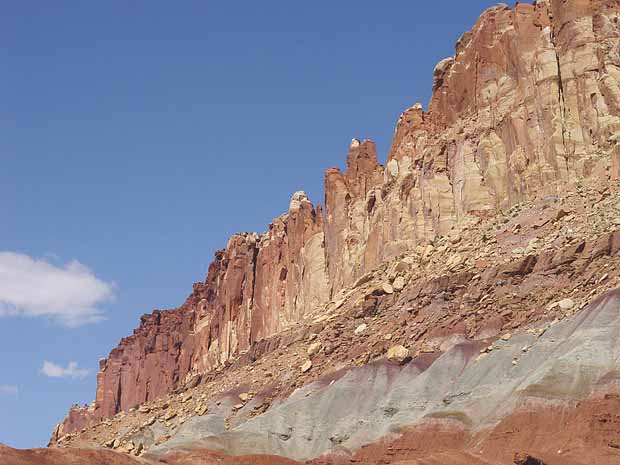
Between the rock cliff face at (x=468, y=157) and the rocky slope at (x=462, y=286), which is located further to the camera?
the rock cliff face at (x=468, y=157)

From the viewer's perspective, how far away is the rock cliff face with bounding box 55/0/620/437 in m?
74.6

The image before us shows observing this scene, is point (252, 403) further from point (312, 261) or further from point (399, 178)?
point (312, 261)

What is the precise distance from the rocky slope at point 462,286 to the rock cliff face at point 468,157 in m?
0.17

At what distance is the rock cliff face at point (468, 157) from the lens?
74.6 meters

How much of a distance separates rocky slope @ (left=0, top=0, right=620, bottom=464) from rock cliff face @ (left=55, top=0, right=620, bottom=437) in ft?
0.56

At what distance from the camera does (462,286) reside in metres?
67.6

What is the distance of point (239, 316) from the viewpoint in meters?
124

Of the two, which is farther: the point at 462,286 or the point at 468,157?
the point at 468,157

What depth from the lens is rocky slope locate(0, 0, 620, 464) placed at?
169ft

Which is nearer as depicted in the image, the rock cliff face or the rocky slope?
the rocky slope

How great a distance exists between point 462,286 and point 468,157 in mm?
17412

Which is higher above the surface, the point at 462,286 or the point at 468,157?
the point at 468,157

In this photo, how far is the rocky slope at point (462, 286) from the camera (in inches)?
2031

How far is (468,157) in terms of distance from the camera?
8225 cm
